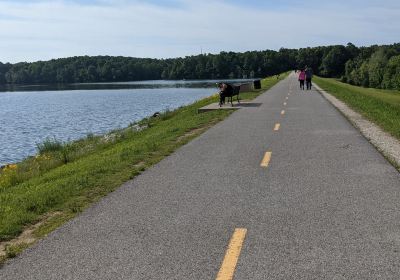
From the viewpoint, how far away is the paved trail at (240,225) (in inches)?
188

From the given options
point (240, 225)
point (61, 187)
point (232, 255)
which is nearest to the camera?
point (232, 255)

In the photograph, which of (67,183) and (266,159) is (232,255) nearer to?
(67,183)

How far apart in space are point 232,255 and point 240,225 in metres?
1.05

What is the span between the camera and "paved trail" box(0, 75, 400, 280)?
4777 mm

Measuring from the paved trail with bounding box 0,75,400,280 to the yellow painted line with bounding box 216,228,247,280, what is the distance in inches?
0.5

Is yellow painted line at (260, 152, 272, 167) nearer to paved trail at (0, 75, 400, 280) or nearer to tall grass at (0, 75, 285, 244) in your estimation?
paved trail at (0, 75, 400, 280)

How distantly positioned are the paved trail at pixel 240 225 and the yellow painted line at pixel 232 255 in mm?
12

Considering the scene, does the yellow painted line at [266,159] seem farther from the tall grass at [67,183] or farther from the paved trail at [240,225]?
the tall grass at [67,183]

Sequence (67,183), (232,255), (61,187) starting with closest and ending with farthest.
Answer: (232,255), (61,187), (67,183)

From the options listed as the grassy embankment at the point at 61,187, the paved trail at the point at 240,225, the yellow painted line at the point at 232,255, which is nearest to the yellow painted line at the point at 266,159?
the paved trail at the point at 240,225

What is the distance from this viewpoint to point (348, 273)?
4547mm

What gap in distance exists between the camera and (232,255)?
199 inches

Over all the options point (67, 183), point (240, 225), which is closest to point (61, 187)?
point (67, 183)

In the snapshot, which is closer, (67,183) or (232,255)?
(232,255)
